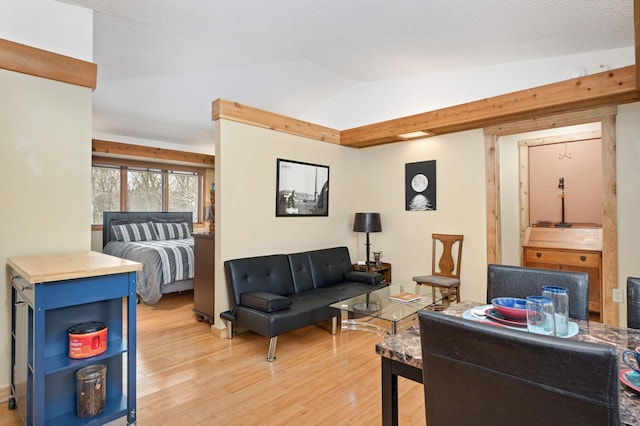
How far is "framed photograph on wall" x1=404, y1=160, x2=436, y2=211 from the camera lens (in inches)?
175

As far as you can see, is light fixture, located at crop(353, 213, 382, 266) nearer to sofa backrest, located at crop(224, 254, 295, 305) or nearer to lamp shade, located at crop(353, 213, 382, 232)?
lamp shade, located at crop(353, 213, 382, 232)

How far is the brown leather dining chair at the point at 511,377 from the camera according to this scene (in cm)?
65

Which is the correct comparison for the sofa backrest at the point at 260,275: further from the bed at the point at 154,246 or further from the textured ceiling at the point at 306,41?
the textured ceiling at the point at 306,41

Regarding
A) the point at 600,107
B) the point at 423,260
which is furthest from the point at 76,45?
the point at 600,107

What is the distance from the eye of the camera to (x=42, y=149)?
7.73 ft

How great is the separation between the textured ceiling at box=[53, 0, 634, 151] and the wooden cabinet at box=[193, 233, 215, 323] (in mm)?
2004

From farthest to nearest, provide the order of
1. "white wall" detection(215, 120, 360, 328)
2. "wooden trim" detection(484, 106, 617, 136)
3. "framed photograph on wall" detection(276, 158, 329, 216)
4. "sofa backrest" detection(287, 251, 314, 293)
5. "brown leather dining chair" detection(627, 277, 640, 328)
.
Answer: "framed photograph on wall" detection(276, 158, 329, 216) → "sofa backrest" detection(287, 251, 314, 293) → "white wall" detection(215, 120, 360, 328) → "wooden trim" detection(484, 106, 617, 136) → "brown leather dining chair" detection(627, 277, 640, 328)

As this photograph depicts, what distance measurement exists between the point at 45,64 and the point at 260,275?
2.47m

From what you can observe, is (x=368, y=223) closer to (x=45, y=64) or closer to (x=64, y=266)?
(x=64, y=266)

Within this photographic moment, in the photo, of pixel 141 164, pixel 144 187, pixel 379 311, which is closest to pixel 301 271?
pixel 379 311

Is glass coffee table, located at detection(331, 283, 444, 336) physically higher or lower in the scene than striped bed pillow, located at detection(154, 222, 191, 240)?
lower

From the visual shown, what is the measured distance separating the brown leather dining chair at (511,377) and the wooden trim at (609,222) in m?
3.43

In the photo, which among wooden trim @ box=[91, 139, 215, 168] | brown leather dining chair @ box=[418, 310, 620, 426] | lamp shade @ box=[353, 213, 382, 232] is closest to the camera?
brown leather dining chair @ box=[418, 310, 620, 426]

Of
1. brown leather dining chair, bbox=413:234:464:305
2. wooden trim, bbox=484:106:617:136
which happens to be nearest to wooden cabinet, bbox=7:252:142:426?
brown leather dining chair, bbox=413:234:464:305
